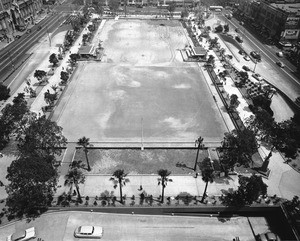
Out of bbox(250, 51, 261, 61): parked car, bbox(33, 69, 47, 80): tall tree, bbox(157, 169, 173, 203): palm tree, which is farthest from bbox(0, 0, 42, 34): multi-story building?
bbox(157, 169, 173, 203): palm tree

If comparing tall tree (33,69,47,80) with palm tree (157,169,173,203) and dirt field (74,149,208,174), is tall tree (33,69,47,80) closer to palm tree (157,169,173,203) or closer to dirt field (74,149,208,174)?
dirt field (74,149,208,174)

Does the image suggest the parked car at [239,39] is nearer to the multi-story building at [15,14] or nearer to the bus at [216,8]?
the bus at [216,8]

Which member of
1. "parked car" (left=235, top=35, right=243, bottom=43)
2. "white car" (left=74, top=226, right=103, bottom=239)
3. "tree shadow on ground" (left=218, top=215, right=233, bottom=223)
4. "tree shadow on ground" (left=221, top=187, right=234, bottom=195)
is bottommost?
"tree shadow on ground" (left=218, top=215, right=233, bottom=223)

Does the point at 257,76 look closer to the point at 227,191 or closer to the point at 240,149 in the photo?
the point at 240,149

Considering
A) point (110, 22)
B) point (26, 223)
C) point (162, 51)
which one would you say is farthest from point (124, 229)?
point (110, 22)

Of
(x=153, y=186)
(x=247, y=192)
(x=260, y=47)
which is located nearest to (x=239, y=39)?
(x=260, y=47)
